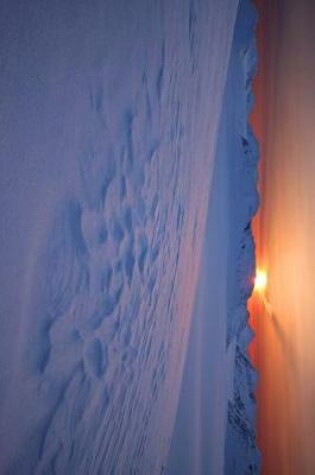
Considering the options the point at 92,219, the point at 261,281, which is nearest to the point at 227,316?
the point at 261,281

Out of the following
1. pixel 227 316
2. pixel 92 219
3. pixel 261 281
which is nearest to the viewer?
pixel 92 219

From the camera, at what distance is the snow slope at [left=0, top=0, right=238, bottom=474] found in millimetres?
297

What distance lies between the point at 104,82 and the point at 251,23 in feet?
3.24

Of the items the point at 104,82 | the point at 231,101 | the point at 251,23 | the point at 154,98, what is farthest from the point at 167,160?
the point at 251,23

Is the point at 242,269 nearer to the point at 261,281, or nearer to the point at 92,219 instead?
the point at 261,281

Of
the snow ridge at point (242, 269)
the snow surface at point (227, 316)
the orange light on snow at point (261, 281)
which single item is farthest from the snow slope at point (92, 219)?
the orange light on snow at point (261, 281)

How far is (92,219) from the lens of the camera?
0.39 metres

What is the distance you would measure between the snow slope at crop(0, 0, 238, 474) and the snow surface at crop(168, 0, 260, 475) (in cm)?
28

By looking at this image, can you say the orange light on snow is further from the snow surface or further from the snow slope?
the snow slope

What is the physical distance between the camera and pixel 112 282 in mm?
453

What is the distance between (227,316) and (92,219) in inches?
33.2

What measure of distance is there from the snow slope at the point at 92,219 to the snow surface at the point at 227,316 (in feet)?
0.91

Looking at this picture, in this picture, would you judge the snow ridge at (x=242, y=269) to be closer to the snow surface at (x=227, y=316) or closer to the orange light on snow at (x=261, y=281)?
the snow surface at (x=227, y=316)

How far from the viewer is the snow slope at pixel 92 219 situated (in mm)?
297
